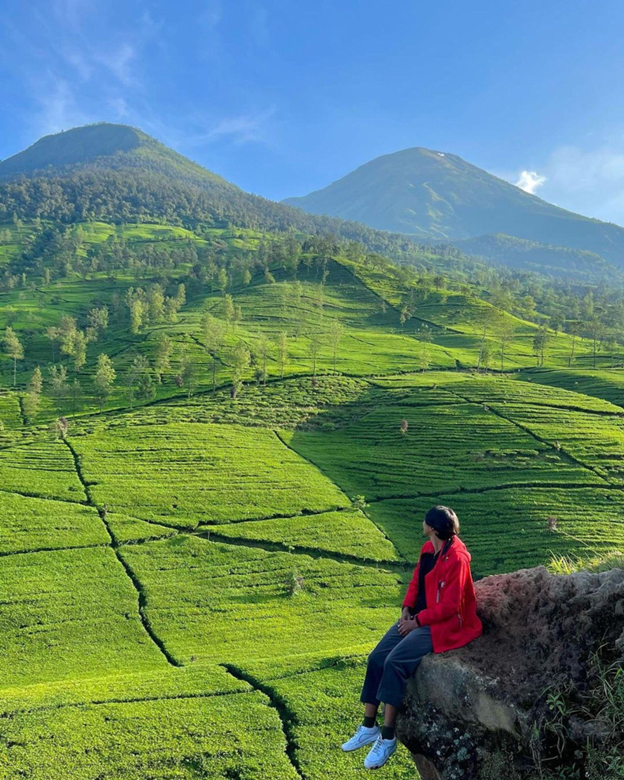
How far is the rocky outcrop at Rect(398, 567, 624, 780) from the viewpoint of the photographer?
7406 millimetres

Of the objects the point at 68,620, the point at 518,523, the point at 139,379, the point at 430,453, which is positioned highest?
the point at 139,379

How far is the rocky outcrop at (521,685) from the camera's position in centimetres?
741

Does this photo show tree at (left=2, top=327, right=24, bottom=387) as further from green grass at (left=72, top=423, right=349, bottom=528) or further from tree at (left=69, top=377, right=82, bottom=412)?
green grass at (left=72, top=423, right=349, bottom=528)

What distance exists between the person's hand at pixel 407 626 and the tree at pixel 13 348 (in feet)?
409

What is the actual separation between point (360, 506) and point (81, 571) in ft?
99.9

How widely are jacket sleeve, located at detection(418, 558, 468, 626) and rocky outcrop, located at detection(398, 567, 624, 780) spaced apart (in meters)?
0.61

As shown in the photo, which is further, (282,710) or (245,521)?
(245,521)

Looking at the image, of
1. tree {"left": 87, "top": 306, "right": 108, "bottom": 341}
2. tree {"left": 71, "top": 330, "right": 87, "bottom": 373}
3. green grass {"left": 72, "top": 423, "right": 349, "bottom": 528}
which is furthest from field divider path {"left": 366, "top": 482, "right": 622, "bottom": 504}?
tree {"left": 87, "top": 306, "right": 108, "bottom": 341}

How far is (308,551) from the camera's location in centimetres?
5016

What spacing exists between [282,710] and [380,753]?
13.5 m

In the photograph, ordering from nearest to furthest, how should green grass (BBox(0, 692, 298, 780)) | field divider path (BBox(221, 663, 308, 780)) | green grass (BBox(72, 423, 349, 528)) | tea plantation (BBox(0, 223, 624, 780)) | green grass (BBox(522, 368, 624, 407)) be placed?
green grass (BBox(0, 692, 298, 780)) → field divider path (BBox(221, 663, 308, 780)) → tea plantation (BBox(0, 223, 624, 780)) → green grass (BBox(72, 423, 349, 528)) → green grass (BBox(522, 368, 624, 407))

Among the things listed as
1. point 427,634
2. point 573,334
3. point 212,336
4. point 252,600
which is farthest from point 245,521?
point 573,334

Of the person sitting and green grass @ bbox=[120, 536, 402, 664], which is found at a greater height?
the person sitting

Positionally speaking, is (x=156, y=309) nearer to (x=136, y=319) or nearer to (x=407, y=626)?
(x=136, y=319)
